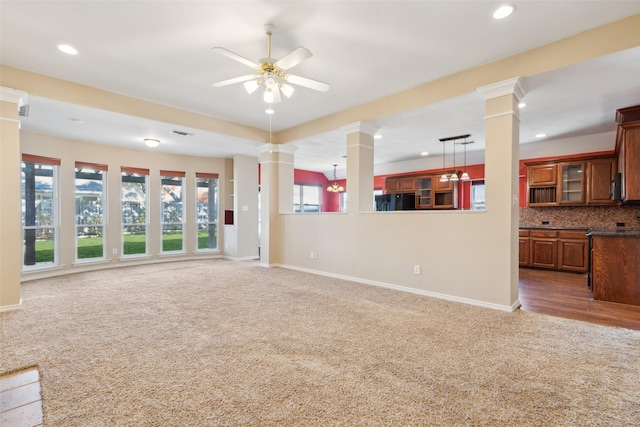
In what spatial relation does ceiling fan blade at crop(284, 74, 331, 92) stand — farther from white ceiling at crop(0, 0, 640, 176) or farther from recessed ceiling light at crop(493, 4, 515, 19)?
recessed ceiling light at crop(493, 4, 515, 19)

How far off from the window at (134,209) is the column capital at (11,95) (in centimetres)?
327

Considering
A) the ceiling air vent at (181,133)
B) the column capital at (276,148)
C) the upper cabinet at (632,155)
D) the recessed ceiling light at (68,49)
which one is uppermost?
the recessed ceiling light at (68,49)

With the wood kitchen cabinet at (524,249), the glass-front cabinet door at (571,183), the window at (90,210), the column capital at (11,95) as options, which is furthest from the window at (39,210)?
the glass-front cabinet door at (571,183)

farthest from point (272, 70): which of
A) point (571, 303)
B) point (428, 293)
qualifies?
point (571, 303)

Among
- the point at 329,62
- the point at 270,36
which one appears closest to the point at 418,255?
the point at 329,62

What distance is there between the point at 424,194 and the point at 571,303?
5.01 meters

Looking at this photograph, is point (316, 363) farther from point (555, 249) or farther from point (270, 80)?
point (555, 249)

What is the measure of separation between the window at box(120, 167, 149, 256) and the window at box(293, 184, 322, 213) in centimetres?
489

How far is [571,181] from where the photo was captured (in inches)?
241

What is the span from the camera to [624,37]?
274 cm

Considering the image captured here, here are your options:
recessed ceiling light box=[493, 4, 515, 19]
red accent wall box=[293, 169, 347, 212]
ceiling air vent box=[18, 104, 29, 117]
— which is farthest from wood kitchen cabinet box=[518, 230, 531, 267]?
ceiling air vent box=[18, 104, 29, 117]

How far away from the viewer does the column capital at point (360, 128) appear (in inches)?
194

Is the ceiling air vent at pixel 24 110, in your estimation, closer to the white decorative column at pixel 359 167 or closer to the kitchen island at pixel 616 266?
the white decorative column at pixel 359 167

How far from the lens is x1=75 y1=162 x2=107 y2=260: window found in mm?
6211
